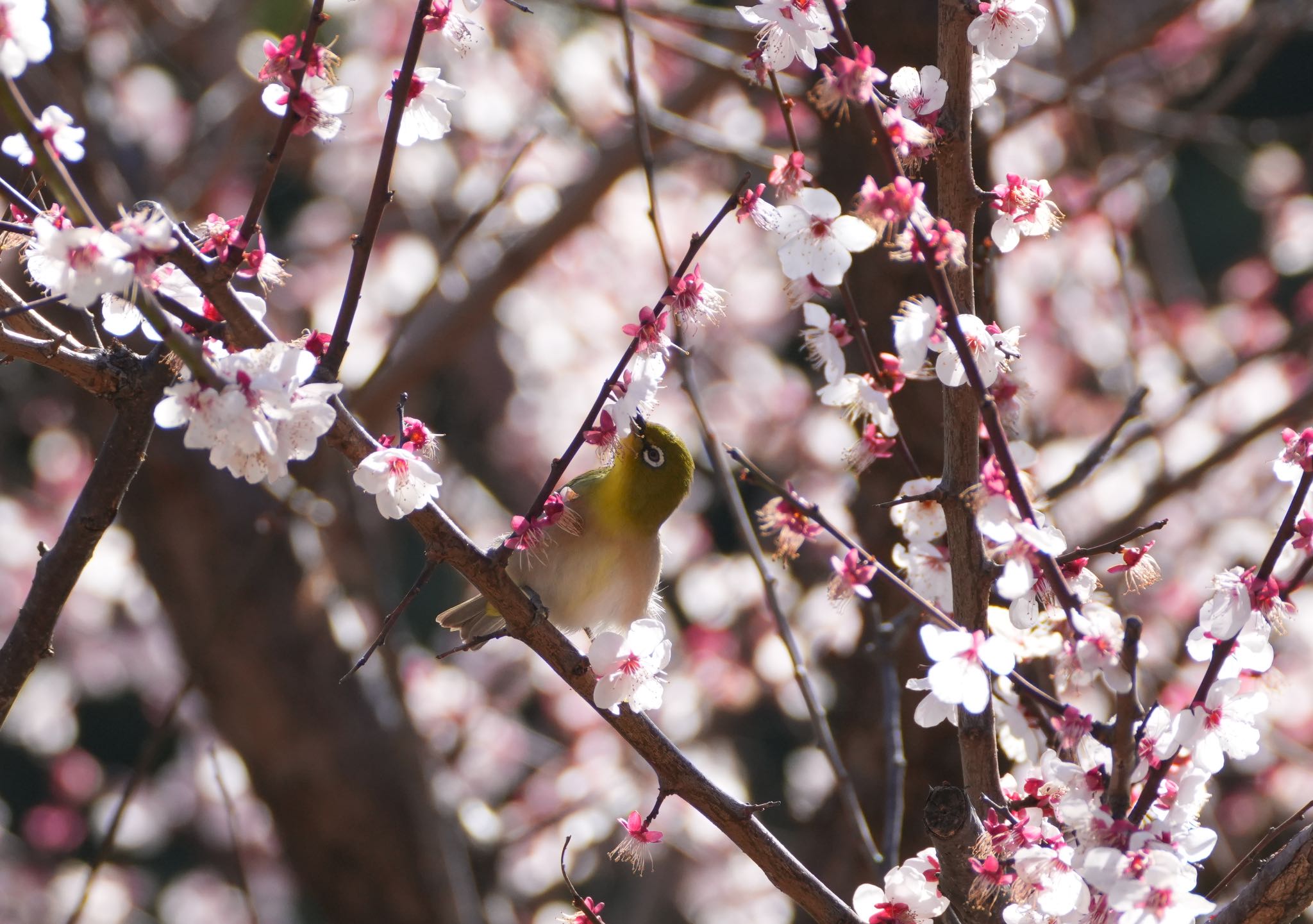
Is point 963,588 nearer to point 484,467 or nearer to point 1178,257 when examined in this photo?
point 1178,257

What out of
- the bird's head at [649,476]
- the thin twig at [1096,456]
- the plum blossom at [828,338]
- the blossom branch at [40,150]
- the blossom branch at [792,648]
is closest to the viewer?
the blossom branch at [40,150]

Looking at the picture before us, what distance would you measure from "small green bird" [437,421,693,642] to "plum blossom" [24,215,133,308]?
5.29 ft

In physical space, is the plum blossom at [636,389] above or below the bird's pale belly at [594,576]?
below

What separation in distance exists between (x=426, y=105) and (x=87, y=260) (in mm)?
504

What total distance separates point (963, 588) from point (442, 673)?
5.74 meters

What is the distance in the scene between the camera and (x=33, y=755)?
24.7 ft

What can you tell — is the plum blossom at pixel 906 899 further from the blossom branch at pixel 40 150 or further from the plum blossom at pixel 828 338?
the blossom branch at pixel 40 150

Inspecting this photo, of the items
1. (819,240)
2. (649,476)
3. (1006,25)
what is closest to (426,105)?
(819,240)

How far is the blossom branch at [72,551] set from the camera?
63.5 inches

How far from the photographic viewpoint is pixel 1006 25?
4.90 ft

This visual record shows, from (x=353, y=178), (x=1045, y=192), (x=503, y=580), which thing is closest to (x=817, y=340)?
(x=1045, y=192)

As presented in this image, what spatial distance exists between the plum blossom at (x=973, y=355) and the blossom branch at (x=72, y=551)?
106 cm

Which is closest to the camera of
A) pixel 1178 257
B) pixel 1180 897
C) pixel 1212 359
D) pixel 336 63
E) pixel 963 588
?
pixel 1180 897

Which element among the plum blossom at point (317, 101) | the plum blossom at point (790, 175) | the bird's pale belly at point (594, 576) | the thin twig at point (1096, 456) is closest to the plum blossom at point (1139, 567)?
the plum blossom at point (790, 175)
